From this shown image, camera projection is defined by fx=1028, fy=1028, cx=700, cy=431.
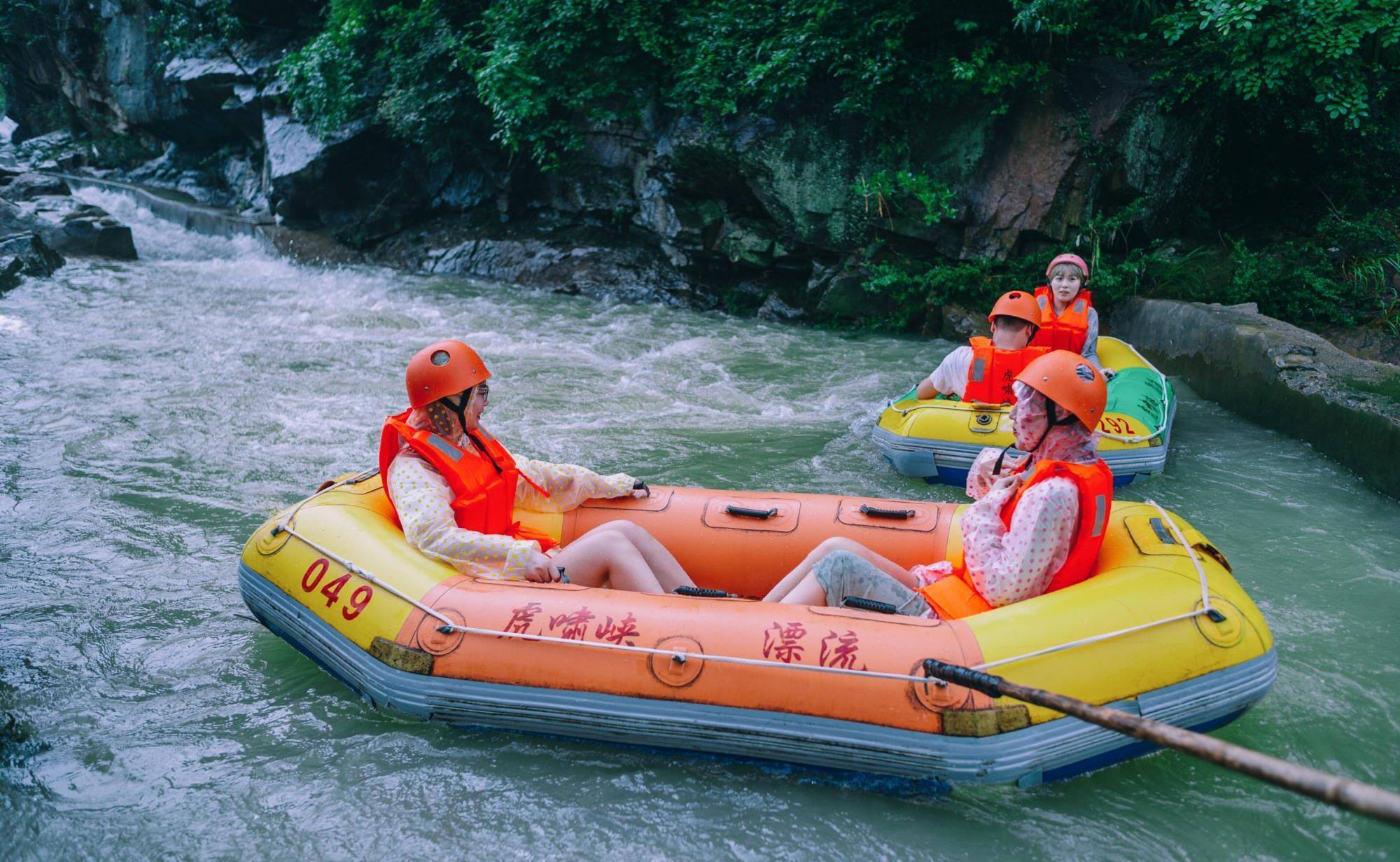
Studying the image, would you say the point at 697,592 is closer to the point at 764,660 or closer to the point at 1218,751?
the point at 764,660

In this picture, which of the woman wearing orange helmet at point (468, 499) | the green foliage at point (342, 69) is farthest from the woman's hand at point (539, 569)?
the green foliage at point (342, 69)

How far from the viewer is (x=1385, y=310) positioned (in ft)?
23.3

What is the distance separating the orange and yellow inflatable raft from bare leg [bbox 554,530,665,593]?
0.16 metres

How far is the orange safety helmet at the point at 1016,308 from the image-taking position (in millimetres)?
5043

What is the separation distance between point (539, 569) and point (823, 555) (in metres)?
0.89

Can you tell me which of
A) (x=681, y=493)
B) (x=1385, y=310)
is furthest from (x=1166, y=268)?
(x=681, y=493)

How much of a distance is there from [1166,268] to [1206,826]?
20.8 ft

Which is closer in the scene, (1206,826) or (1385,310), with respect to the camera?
(1206,826)

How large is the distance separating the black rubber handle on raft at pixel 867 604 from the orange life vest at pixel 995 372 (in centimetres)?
241

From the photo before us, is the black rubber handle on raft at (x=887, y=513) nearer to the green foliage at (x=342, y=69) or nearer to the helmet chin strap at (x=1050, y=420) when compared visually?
the helmet chin strap at (x=1050, y=420)

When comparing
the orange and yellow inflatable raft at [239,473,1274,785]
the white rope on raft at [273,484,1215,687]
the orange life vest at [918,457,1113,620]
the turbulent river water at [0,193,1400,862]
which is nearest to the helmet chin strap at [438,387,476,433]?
the orange and yellow inflatable raft at [239,473,1274,785]

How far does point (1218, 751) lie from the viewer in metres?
1.82

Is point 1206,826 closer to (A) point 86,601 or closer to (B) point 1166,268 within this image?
(A) point 86,601

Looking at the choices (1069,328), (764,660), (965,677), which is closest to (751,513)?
(764,660)
